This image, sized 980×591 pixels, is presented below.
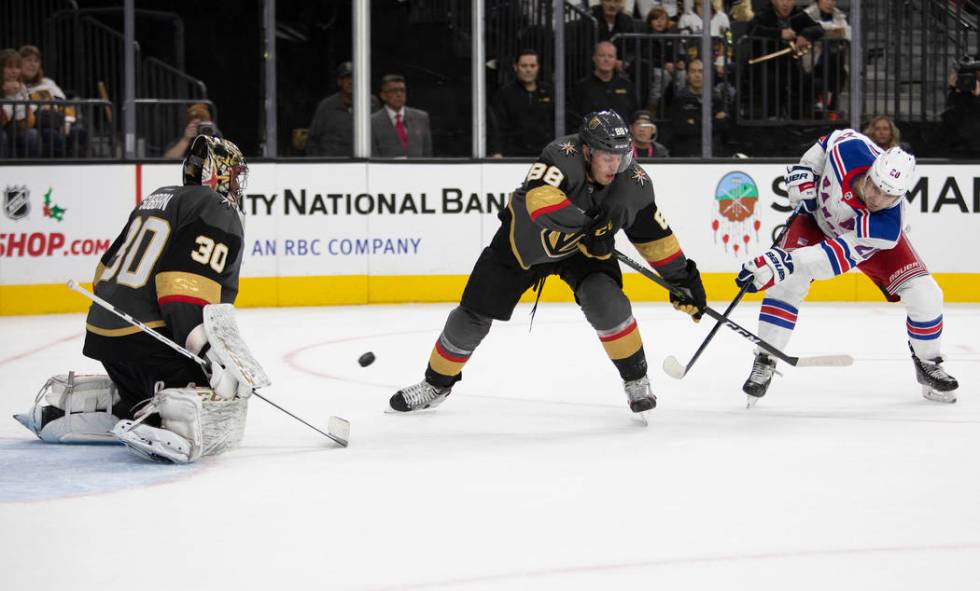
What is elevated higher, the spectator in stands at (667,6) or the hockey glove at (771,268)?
the spectator in stands at (667,6)

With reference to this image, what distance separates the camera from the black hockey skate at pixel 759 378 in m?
4.64

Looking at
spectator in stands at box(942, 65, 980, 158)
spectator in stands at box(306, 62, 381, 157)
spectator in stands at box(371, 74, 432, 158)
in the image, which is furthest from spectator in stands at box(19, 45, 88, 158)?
spectator in stands at box(942, 65, 980, 158)

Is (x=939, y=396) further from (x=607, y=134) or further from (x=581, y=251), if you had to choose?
(x=607, y=134)

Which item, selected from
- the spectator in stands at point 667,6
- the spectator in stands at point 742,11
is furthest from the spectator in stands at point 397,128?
the spectator in stands at point 742,11

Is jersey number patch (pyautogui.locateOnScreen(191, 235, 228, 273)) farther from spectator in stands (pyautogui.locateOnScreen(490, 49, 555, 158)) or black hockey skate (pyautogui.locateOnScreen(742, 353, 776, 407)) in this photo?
spectator in stands (pyautogui.locateOnScreen(490, 49, 555, 158))

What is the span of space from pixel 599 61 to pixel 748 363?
3.13 m

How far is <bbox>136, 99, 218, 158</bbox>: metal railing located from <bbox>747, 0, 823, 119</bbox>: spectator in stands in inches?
136

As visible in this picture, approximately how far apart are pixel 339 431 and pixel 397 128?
174 inches

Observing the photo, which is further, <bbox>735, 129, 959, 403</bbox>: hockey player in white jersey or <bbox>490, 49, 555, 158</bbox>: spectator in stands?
<bbox>490, 49, 555, 158</bbox>: spectator in stands

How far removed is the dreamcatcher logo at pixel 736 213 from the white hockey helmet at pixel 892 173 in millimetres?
3743

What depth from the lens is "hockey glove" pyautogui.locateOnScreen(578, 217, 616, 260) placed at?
161 inches

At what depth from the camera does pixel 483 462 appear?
3.74m

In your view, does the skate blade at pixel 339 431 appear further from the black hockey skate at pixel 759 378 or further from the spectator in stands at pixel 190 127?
the spectator in stands at pixel 190 127

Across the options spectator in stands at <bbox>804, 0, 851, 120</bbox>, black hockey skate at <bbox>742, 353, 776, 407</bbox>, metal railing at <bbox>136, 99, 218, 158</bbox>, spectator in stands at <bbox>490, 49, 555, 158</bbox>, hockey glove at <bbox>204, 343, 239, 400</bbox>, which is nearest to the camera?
hockey glove at <bbox>204, 343, 239, 400</bbox>
